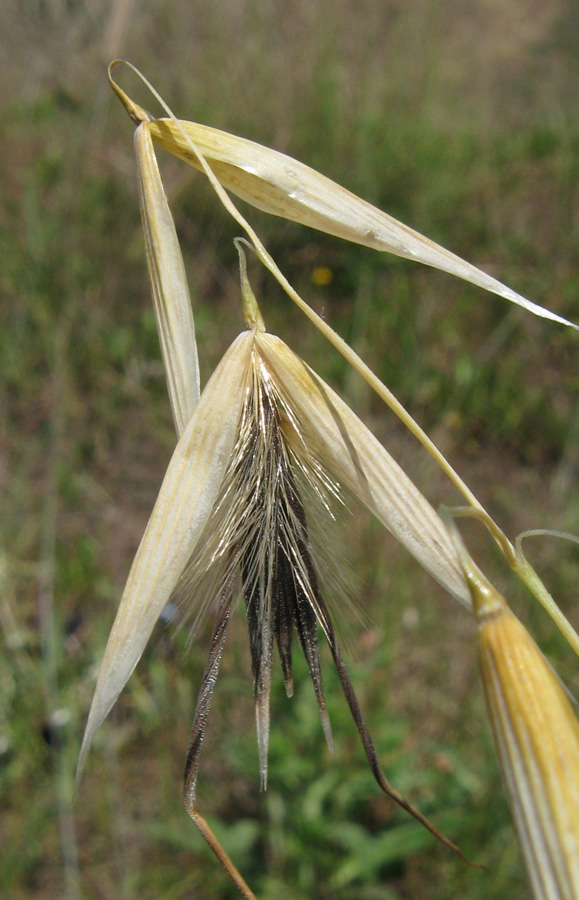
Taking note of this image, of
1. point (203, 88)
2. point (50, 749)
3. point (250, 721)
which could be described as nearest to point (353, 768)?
point (250, 721)

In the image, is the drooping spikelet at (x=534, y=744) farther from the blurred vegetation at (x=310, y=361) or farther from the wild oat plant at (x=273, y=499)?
the blurred vegetation at (x=310, y=361)

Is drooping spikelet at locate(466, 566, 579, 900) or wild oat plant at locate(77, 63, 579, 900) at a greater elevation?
wild oat plant at locate(77, 63, 579, 900)

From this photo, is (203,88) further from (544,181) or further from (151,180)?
(151,180)

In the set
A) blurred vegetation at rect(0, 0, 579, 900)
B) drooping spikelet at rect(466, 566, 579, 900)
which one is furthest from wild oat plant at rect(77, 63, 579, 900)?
blurred vegetation at rect(0, 0, 579, 900)

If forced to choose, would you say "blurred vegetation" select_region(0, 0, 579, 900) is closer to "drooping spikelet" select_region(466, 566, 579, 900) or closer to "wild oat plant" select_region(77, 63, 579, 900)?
"wild oat plant" select_region(77, 63, 579, 900)

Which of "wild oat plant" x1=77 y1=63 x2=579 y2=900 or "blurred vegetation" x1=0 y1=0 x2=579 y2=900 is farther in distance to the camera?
"blurred vegetation" x1=0 y1=0 x2=579 y2=900
